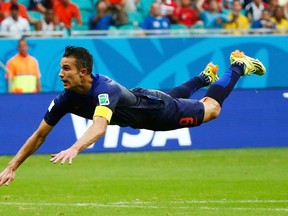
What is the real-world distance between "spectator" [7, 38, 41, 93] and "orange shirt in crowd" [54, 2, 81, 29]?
95.3 inches

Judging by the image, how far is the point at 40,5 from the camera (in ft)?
84.8

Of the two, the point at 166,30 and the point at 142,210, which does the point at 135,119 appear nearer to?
the point at 142,210

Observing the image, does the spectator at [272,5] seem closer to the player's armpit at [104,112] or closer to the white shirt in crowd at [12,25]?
the white shirt in crowd at [12,25]

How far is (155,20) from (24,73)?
176 inches

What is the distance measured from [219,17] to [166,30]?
200 cm

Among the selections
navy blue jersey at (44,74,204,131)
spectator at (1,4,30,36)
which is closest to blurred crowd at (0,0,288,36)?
spectator at (1,4,30,36)

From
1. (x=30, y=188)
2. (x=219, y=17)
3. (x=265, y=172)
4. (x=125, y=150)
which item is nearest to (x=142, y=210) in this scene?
(x=30, y=188)

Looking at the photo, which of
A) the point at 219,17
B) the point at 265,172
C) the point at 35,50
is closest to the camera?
the point at 265,172

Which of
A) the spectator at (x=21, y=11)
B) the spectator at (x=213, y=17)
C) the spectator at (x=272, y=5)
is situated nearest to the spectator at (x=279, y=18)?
the spectator at (x=272, y=5)

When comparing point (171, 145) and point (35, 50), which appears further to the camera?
point (35, 50)

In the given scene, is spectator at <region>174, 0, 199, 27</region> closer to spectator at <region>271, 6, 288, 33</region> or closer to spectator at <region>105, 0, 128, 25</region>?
spectator at <region>105, 0, 128, 25</region>

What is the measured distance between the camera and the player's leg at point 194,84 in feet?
44.0

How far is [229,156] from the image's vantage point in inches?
803

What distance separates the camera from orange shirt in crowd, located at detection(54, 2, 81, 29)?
2588cm
